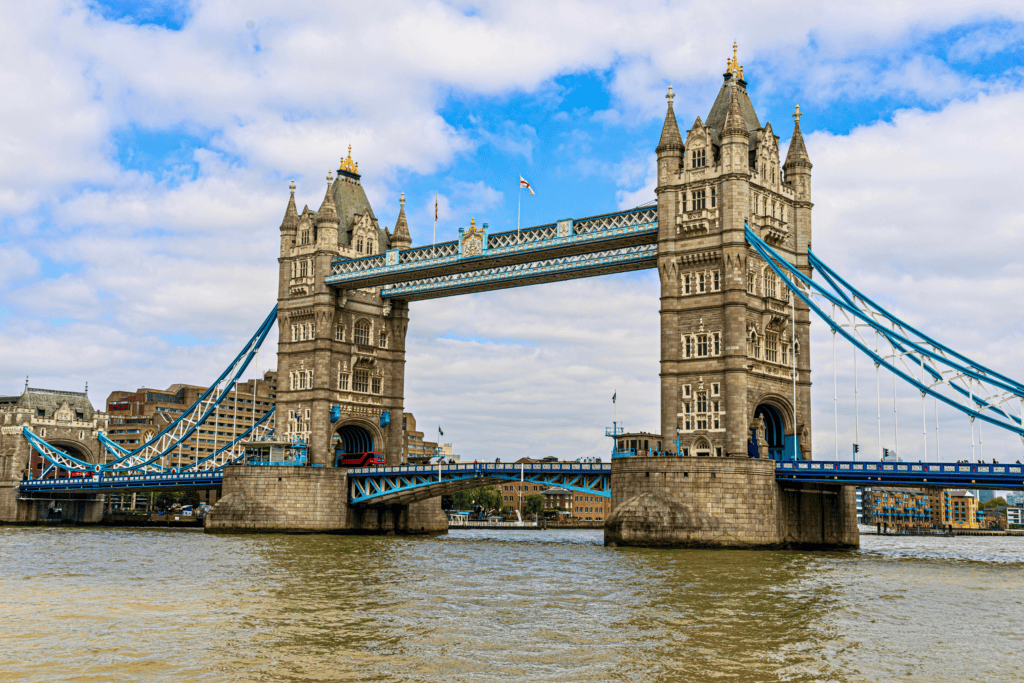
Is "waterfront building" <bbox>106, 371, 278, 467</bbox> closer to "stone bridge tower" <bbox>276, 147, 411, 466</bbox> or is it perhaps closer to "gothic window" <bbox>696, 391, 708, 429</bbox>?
"stone bridge tower" <bbox>276, 147, 411, 466</bbox>

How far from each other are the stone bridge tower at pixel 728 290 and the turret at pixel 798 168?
0.69ft

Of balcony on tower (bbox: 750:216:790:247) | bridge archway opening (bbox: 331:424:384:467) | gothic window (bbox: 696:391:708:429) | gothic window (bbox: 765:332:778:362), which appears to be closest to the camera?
gothic window (bbox: 696:391:708:429)

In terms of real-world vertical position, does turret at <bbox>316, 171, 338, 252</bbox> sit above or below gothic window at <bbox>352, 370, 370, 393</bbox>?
above

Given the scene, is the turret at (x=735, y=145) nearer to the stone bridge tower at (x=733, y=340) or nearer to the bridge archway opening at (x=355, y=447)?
the stone bridge tower at (x=733, y=340)

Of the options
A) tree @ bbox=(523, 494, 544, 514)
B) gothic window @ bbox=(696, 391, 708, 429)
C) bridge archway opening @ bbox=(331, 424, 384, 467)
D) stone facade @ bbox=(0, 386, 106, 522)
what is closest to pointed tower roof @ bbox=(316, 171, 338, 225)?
bridge archway opening @ bbox=(331, 424, 384, 467)

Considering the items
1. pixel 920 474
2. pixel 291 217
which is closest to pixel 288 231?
pixel 291 217

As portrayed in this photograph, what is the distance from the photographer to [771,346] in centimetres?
6538

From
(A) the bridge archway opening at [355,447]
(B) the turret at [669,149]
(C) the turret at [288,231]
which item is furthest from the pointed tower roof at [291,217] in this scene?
(B) the turret at [669,149]

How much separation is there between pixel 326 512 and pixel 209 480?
15335 mm

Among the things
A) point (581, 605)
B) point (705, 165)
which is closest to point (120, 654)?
point (581, 605)

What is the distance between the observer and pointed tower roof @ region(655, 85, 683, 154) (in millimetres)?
66188

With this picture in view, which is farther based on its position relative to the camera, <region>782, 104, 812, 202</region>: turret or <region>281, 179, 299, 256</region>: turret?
<region>281, 179, 299, 256</region>: turret

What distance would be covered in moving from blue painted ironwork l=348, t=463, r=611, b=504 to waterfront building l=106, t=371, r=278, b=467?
9536cm

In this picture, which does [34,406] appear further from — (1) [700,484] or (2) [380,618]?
(2) [380,618]
